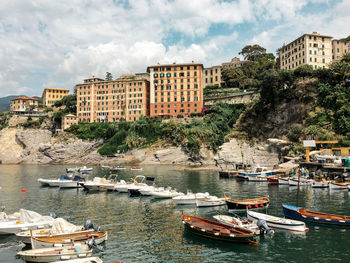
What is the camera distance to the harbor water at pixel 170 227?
21172 millimetres

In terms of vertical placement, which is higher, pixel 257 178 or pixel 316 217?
pixel 257 178

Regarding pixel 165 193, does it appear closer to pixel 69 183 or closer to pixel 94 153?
pixel 69 183

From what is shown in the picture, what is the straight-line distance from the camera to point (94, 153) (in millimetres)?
107188

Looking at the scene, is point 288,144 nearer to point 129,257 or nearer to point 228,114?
point 228,114

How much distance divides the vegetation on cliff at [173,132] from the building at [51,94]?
225 ft

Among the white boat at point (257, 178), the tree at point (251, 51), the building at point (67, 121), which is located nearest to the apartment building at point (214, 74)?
the tree at point (251, 51)

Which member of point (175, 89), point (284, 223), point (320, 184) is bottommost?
point (284, 223)

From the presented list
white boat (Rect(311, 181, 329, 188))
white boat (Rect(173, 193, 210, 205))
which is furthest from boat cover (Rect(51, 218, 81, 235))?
white boat (Rect(311, 181, 329, 188))

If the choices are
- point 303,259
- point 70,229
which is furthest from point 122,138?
point 303,259

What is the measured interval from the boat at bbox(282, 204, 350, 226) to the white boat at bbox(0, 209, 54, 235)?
24602mm

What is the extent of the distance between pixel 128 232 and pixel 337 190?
122ft

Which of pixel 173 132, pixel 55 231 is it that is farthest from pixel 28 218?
pixel 173 132

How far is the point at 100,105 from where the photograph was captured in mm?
124188

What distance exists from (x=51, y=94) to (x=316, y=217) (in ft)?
554
